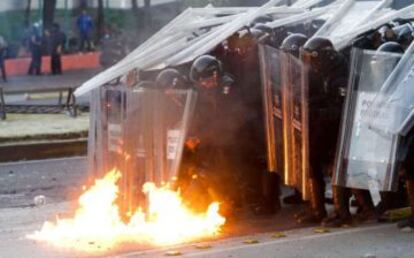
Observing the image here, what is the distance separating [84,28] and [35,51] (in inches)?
109

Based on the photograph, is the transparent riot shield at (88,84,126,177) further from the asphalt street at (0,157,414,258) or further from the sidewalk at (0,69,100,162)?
the sidewalk at (0,69,100,162)

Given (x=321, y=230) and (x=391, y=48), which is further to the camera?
(x=391, y=48)

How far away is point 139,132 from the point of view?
372 inches

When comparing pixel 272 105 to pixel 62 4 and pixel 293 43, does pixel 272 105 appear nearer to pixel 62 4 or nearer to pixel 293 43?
pixel 293 43

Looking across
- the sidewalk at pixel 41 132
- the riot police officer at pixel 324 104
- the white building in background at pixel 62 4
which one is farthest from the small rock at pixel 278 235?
the white building in background at pixel 62 4

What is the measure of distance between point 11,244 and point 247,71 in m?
2.76

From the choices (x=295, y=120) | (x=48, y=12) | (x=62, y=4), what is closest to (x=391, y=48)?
(x=295, y=120)

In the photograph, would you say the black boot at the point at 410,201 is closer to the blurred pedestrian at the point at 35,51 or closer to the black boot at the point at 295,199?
the black boot at the point at 295,199

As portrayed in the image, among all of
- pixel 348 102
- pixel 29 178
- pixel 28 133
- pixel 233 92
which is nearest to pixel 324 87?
pixel 348 102

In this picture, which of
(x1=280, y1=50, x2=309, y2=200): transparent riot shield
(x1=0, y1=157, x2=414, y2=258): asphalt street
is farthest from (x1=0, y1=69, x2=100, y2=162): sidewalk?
(x1=280, y1=50, x2=309, y2=200): transparent riot shield

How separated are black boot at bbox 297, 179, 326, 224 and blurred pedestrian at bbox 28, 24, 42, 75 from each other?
23.0 meters

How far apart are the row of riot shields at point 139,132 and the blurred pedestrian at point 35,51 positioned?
22.3 meters

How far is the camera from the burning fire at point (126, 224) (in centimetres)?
908

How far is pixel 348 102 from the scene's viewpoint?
29.8ft
